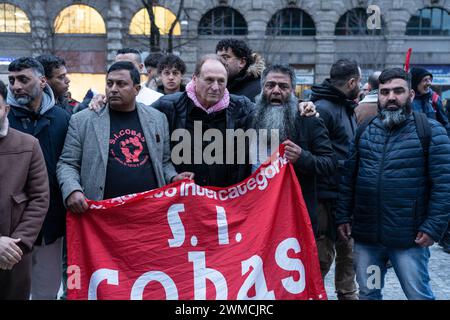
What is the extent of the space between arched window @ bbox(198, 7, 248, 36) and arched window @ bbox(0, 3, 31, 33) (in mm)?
9551

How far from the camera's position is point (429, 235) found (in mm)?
3871

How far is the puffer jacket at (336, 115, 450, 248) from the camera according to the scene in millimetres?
3885

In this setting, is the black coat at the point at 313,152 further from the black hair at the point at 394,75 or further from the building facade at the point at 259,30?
the building facade at the point at 259,30

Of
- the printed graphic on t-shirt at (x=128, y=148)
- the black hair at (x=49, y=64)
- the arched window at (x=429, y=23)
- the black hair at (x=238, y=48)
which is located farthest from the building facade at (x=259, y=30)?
the printed graphic on t-shirt at (x=128, y=148)

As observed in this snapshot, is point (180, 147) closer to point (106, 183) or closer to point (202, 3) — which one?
point (106, 183)

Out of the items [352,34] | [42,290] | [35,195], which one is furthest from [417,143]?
[352,34]

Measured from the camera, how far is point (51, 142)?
4.19 meters

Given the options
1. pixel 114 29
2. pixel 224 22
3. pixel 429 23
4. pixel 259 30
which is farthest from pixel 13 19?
pixel 429 23

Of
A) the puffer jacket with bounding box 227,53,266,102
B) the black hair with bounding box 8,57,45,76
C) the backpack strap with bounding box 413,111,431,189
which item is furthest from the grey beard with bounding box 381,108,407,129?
the black hair with bounding box 8,57,45,76

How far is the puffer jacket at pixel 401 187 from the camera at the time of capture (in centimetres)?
388

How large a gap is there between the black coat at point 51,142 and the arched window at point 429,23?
28.7 m

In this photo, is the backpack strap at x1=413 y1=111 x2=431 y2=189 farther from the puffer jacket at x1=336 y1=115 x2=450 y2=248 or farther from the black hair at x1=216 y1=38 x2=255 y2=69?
the black hair at x1=216 y1=38 x2=255 y2=69

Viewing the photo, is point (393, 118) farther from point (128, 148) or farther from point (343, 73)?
point (128, 148)

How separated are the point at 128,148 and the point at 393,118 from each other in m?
2.05
